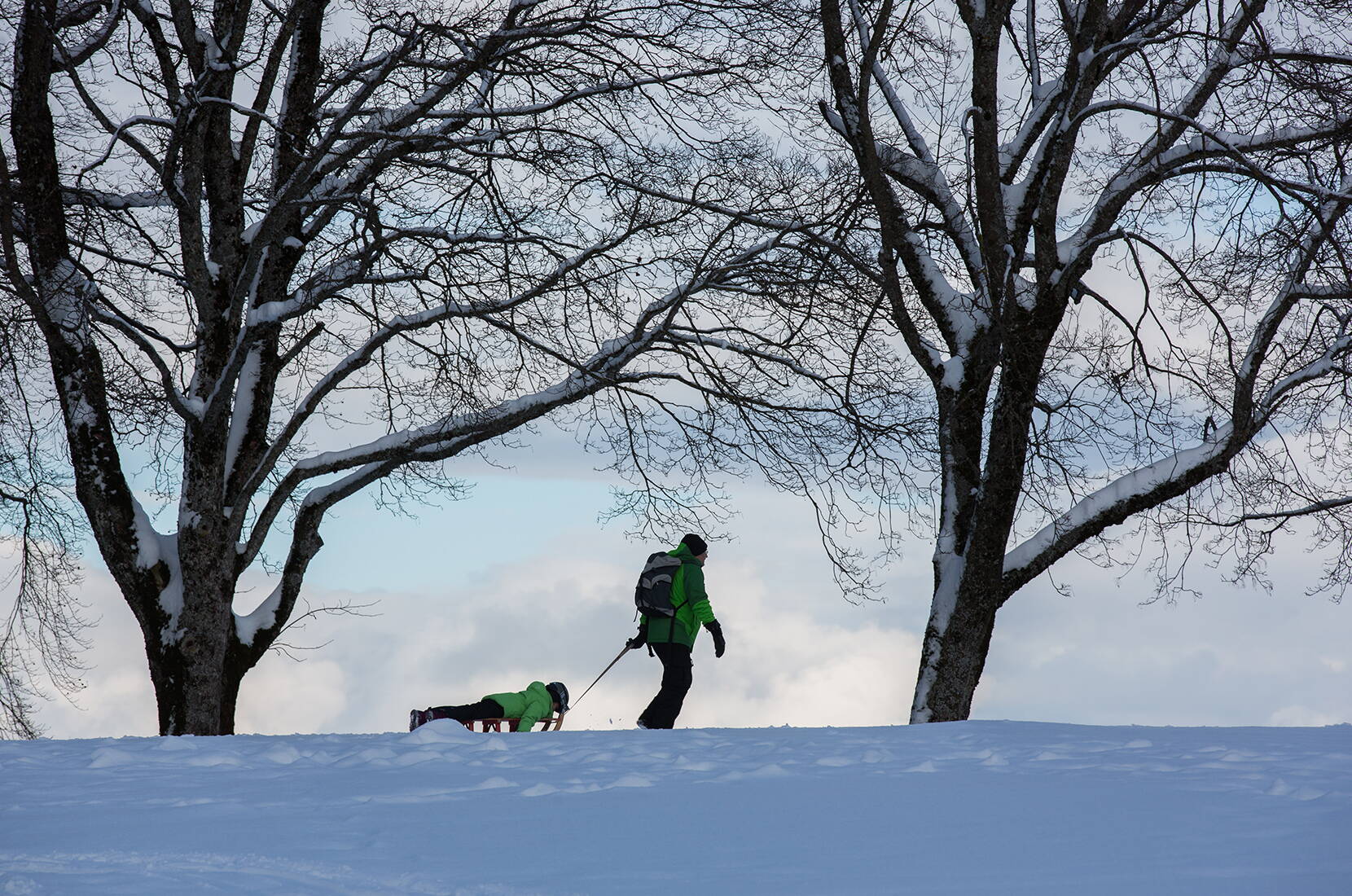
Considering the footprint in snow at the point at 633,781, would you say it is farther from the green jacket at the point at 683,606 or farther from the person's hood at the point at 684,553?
the person's hood at the point at 684,553

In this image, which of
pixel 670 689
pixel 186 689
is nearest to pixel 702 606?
pixel 670 689

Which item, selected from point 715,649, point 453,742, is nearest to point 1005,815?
point 453,742

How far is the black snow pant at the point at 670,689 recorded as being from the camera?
10.0 meters

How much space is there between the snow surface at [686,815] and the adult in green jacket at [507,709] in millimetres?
4267

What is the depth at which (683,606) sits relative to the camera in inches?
397

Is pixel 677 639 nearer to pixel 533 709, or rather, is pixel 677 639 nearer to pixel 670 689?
pixel 670 689

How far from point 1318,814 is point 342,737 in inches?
190

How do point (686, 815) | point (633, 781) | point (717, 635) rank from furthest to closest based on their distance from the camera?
point (717, 635)
point (633, 781)
point (686, 815)

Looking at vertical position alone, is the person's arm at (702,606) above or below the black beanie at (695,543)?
below

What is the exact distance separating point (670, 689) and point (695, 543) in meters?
1.27

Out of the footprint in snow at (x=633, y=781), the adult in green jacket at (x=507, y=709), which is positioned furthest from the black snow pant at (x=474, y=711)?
the footprint in snow at (x=633, y=781)

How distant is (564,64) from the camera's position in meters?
11.0

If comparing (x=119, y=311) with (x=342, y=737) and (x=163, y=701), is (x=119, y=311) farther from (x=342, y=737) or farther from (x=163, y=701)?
(x=342, y=737)

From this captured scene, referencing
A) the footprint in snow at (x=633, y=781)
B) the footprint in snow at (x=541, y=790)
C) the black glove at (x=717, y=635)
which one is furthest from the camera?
the black glove at (x=717, y=635)
